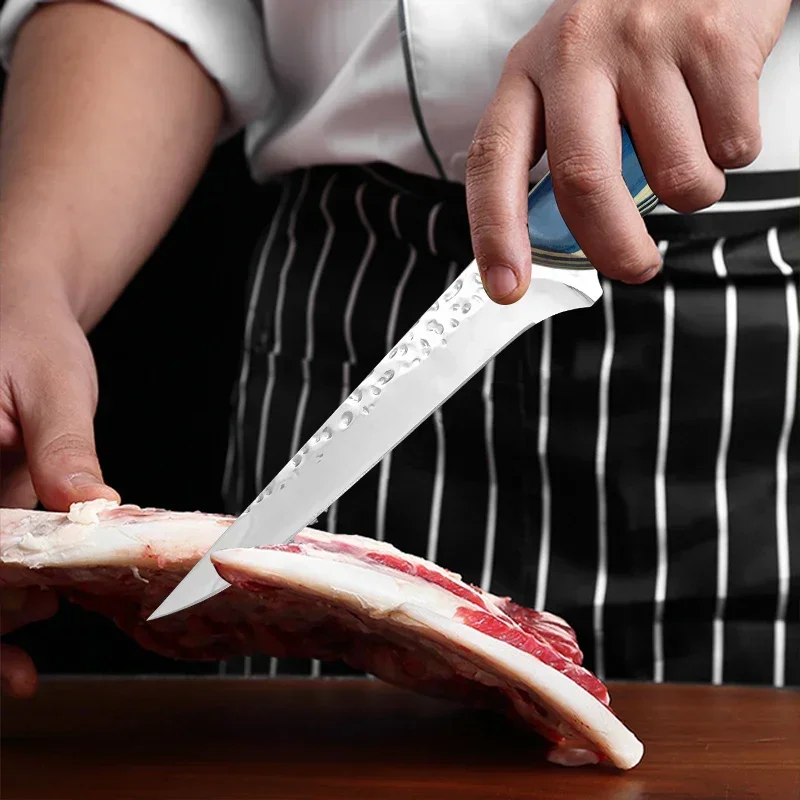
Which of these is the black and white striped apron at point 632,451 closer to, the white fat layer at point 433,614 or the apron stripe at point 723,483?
the apron stripe at point 723,483

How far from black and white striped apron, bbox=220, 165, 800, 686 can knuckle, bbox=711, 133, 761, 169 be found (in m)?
0.39

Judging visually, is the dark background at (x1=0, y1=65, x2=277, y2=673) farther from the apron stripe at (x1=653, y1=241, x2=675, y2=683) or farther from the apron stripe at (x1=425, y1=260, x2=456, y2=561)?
the apron stripe at (x1=653, y1=241, x2=675, y2=683)

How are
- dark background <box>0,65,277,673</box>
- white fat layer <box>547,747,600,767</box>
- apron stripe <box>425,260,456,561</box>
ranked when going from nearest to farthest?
1. white fat layer <box>547,747,600,767</box>
2. apron stripe <box>425,260,456,561</box>
3. dark background <box>0,65,277,673</box>

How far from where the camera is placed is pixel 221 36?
4.31ft

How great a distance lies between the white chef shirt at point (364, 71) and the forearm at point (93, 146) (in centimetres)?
4

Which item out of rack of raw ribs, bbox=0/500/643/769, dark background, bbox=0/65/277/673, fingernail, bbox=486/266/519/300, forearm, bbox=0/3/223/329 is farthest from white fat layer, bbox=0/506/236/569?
dark background, bbox=0/65/277/673

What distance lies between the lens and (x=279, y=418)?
136 cm

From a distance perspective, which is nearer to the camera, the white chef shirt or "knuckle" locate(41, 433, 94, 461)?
"knuckle" locate(41, 433, 94, 461)

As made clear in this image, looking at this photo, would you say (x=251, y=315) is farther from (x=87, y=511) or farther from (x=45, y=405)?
(x=87, y=511)

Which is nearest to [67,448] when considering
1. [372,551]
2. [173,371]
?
[372,551]

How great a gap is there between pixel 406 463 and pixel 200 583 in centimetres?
56

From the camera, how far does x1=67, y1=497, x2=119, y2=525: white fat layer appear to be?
78cm

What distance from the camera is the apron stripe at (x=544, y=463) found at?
1.22 metres

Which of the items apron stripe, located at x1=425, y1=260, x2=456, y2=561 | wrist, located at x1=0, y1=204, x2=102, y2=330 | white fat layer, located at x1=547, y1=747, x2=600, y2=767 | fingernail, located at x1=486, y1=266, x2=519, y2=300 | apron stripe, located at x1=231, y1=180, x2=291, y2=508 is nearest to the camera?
fingernail, located at x1=486, y1=266, x2=519, y2=300
